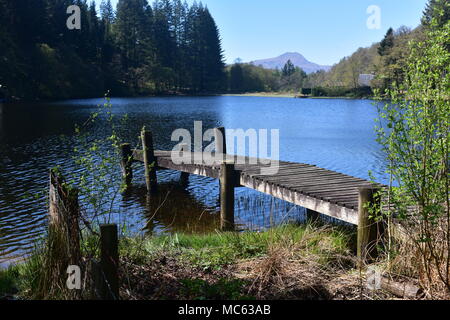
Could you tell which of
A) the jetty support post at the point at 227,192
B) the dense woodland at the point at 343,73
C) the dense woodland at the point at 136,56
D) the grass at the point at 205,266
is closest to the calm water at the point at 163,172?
the jetty support post at the point at 227,192

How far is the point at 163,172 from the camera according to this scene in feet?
58.0

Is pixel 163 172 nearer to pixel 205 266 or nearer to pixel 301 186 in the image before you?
pixel 301 186

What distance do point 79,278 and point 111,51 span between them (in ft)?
269

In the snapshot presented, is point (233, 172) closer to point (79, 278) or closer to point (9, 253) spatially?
point (9, 253)

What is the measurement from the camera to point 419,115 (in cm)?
440

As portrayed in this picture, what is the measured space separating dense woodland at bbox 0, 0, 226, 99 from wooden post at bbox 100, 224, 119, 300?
3603 centimetres

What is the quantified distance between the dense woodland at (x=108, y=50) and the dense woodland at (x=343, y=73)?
7.67 meters

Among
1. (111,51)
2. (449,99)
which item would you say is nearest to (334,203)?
(449,99)

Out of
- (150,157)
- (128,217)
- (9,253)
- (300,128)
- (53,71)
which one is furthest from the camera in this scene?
(53,71)

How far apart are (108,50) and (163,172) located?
6832cm

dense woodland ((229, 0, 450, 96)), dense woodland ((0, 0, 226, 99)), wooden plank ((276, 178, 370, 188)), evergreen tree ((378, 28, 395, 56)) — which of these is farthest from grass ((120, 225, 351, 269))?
evergreen tree ((378, 28, 395, 56))

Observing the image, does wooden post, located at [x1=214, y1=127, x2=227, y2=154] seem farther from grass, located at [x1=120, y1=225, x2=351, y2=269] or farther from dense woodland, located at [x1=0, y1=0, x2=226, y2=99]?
dense woodland, located at [x1=0, y1=0, x2=226, y2=99]

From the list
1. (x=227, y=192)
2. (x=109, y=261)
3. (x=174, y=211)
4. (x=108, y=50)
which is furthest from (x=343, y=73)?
(x=109, y=261)

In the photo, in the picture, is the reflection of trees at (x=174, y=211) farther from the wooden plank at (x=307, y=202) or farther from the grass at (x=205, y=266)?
the grass at (x=205, y=266)
